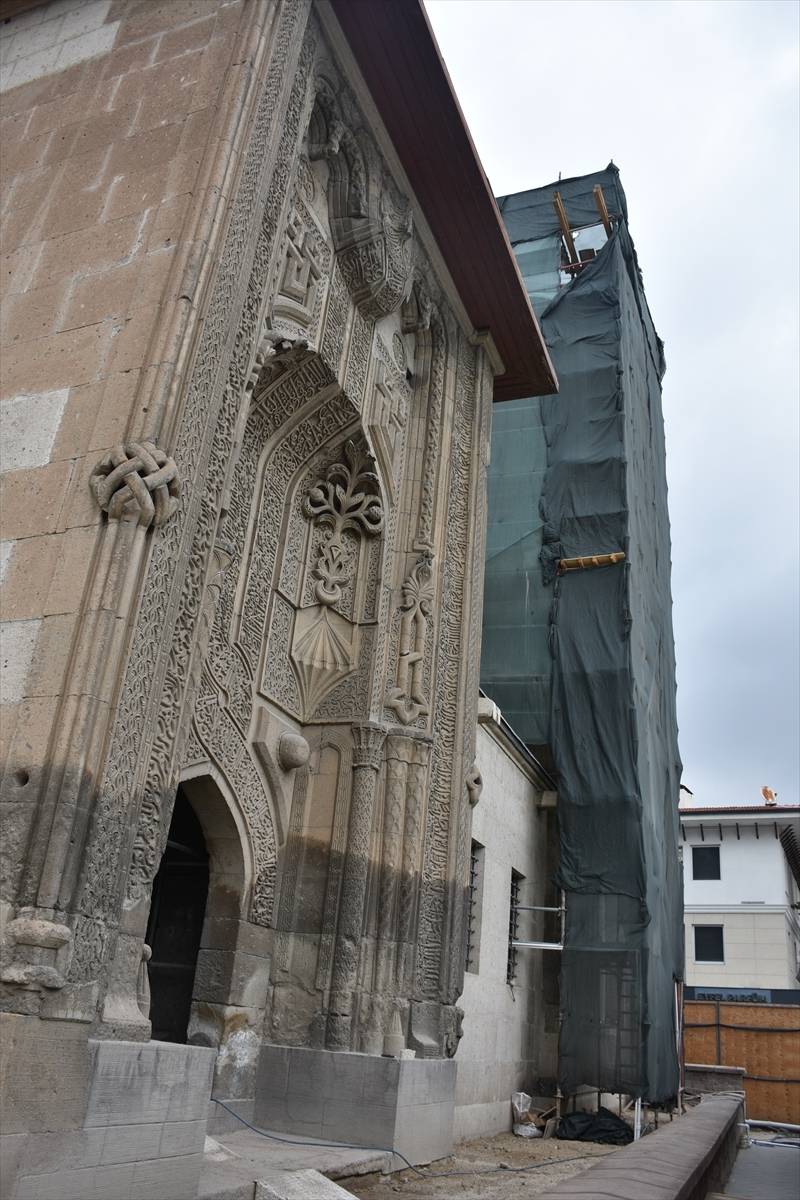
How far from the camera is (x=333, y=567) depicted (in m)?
7.97

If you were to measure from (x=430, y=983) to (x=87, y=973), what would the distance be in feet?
13.3

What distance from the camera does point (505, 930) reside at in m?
11.1

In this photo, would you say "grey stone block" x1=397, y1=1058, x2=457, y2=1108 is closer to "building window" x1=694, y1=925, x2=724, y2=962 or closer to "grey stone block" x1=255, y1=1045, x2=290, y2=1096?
"grey stone block" x1=255, y1=1045, x2=290, y2=1096

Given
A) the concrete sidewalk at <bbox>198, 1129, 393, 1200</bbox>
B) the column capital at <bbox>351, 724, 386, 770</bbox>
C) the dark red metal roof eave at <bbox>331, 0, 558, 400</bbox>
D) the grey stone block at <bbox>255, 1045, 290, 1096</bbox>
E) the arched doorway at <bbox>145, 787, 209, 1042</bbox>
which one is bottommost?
the concrete sidewalk at <bbox>198, 1129, 393, 1200</bbox>

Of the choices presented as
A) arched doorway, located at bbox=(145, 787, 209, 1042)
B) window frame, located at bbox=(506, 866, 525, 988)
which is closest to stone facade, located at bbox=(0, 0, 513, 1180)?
arched doorway, located at bbox=(145, 787, 209, 1042)

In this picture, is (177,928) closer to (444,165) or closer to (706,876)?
(444,165)

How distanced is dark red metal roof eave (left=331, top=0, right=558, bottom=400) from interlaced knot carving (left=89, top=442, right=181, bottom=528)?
4873 millimetres

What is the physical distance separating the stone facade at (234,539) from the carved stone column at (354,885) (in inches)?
0.9

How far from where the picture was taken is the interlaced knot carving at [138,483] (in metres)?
4.45

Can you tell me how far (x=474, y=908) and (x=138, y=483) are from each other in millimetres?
7108

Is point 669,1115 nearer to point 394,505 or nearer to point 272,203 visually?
point 394,505

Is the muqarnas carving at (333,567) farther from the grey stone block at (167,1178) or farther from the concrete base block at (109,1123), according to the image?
the grey stone block at (167,1178)

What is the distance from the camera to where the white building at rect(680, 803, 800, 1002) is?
25047 millimetres

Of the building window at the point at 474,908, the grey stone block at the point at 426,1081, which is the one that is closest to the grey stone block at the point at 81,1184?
the grey stone block at the point at 426,1081
